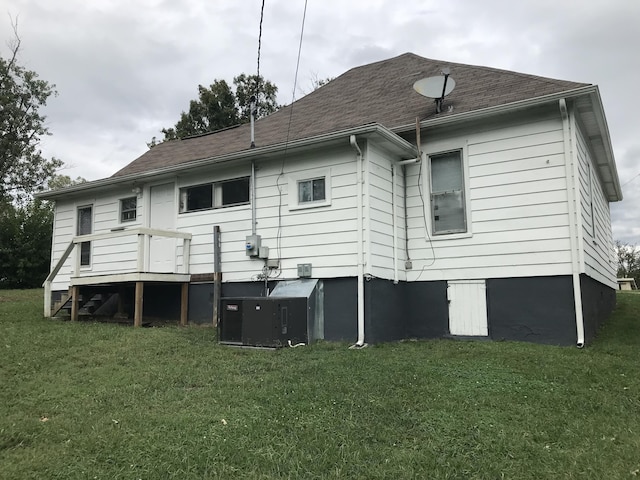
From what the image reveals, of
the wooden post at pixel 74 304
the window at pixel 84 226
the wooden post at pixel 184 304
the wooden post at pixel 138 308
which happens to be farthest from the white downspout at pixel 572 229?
A: the window at pixel 84 226

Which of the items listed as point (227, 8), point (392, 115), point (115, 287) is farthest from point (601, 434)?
point (115, 287)

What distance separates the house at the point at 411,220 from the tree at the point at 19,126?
1638cm

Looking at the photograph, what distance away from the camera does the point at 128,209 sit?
11977 millimetres

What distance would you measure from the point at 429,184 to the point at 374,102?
283cm

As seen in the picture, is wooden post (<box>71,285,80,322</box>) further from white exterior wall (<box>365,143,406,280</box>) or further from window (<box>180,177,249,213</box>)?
white exterior wall (<box>365,143,406,280</box>)

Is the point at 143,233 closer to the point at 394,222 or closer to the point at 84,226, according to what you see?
the point at 84,226

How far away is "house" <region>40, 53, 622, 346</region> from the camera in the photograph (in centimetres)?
809

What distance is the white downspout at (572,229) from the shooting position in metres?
7.65

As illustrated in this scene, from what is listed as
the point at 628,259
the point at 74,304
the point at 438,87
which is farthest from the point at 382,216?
the point at 628,259

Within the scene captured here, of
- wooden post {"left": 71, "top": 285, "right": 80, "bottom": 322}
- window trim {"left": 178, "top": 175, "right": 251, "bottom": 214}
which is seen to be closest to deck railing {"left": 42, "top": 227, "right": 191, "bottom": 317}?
wooden post {"left": 71, "top": 285, "right": 80, "bottom": 322}

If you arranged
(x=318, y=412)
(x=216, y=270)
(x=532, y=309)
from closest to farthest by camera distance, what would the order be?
(x=318, y=412) → (x=532, y=309) → (x=216, y=270)

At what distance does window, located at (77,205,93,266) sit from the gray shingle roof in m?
1.49

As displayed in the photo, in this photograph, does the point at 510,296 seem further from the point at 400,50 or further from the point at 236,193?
the point at 400,50

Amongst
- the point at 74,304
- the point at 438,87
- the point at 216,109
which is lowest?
the point at 74,304
